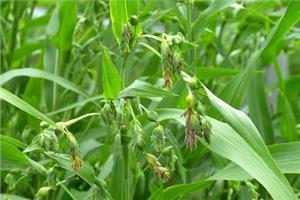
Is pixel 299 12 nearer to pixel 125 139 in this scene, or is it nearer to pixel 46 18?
pixel 125 139

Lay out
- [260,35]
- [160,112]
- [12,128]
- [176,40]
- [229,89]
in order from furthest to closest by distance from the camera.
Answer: [260,35] → [12,128] → [229,89] → [160,112] → [176,40]

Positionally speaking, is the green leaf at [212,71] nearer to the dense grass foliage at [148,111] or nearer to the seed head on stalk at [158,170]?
the dense grass foliage at [148,111]

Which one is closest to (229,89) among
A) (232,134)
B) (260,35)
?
(232,134)

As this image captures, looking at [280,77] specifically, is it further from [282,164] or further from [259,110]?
[282,164]

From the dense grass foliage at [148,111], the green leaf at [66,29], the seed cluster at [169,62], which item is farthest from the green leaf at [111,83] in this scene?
the green leaf at [66,29]

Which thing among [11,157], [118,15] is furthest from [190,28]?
[11,157]

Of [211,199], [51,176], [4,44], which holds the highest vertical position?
[4,44]

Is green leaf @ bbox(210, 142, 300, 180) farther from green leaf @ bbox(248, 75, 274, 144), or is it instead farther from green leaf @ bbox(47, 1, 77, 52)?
green leaf @ bbox(47, 1, 77, 52)

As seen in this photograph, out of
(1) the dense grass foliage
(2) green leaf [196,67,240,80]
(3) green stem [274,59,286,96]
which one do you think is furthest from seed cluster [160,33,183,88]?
(3) green stem [274,59,286,96]
